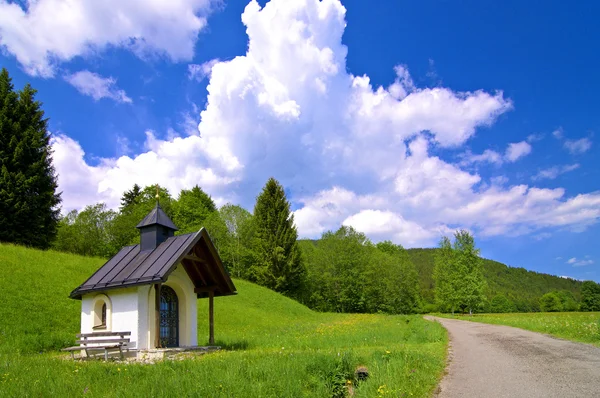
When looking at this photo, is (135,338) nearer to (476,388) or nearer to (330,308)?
(476,388)

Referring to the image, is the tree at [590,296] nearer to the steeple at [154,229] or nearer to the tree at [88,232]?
the tree at [88,232]

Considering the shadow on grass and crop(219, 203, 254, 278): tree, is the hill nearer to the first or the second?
crop(219, 203, 254, 278): tree

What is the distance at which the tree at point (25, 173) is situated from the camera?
1273 inches

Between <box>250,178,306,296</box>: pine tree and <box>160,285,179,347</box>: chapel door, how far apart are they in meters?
35.3

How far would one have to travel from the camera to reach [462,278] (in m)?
59.9

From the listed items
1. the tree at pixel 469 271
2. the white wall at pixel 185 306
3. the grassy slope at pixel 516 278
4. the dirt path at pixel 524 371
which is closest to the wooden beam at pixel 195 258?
the white wall at pixel 185 306

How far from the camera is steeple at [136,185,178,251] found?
17875mm

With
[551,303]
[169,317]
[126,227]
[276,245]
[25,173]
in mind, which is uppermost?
[25,173]

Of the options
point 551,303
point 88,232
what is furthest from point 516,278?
point 88,232

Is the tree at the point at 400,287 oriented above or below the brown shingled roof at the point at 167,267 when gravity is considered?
below

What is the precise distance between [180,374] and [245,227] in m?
53.0

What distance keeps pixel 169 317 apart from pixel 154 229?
3.71m

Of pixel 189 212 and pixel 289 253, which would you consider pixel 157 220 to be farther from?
pixel 189 212

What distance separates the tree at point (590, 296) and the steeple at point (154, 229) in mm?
98572
